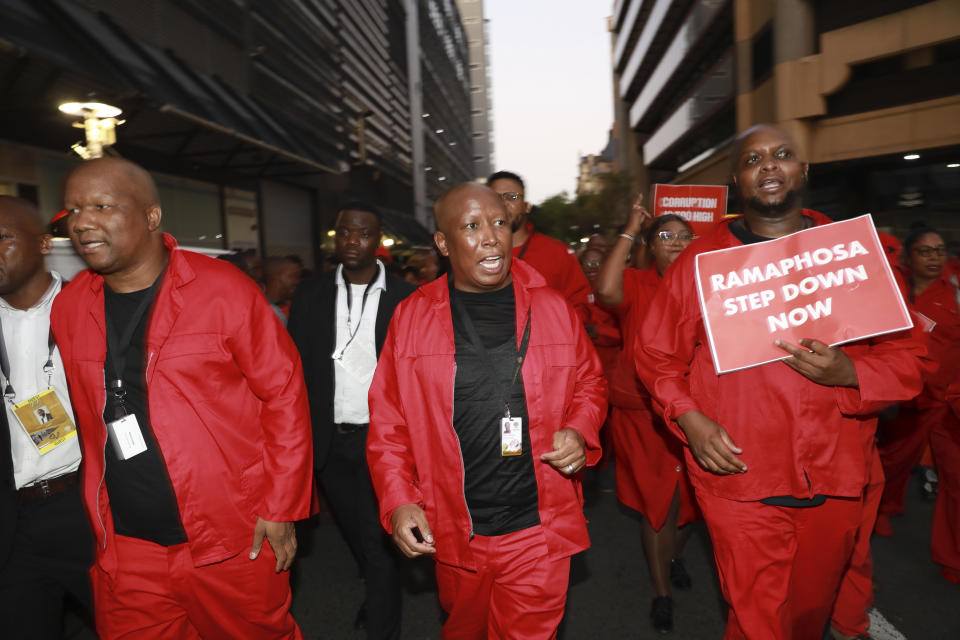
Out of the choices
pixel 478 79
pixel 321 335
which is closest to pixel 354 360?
pixel 321 335

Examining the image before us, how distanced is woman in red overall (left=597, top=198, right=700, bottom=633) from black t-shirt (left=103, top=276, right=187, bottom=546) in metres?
2.56

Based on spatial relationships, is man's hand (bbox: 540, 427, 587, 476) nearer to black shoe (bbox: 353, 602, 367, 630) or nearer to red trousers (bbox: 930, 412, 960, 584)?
black shoe (bbox: 353, 602, 367, 630)

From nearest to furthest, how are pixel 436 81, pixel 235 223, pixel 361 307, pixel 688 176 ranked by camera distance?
pixel 361 307
pixel 235 223
pixel 688 176
pixel 436 81

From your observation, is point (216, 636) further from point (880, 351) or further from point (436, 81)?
point (436, 81)

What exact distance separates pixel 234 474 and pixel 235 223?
43.9 ft

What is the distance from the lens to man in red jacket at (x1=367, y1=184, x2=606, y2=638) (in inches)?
95.2

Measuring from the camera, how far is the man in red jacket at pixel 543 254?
473 centimetres

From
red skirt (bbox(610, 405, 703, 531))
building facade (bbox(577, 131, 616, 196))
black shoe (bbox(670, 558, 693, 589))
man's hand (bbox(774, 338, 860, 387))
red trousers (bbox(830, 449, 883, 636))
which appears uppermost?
building facade (bbox(577, 131, 616, 196))

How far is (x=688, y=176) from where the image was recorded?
29.1 meters

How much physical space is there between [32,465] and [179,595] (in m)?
0.96

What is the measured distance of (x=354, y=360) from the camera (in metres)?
3.85

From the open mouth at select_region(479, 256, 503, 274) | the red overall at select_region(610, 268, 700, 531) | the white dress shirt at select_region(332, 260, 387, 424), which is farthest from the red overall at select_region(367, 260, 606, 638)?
the red overall at select_region(610, 268, 700, 531)

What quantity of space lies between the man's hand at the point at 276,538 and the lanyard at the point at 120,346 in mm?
680

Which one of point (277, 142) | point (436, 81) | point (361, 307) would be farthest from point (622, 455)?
point (436, 81)
